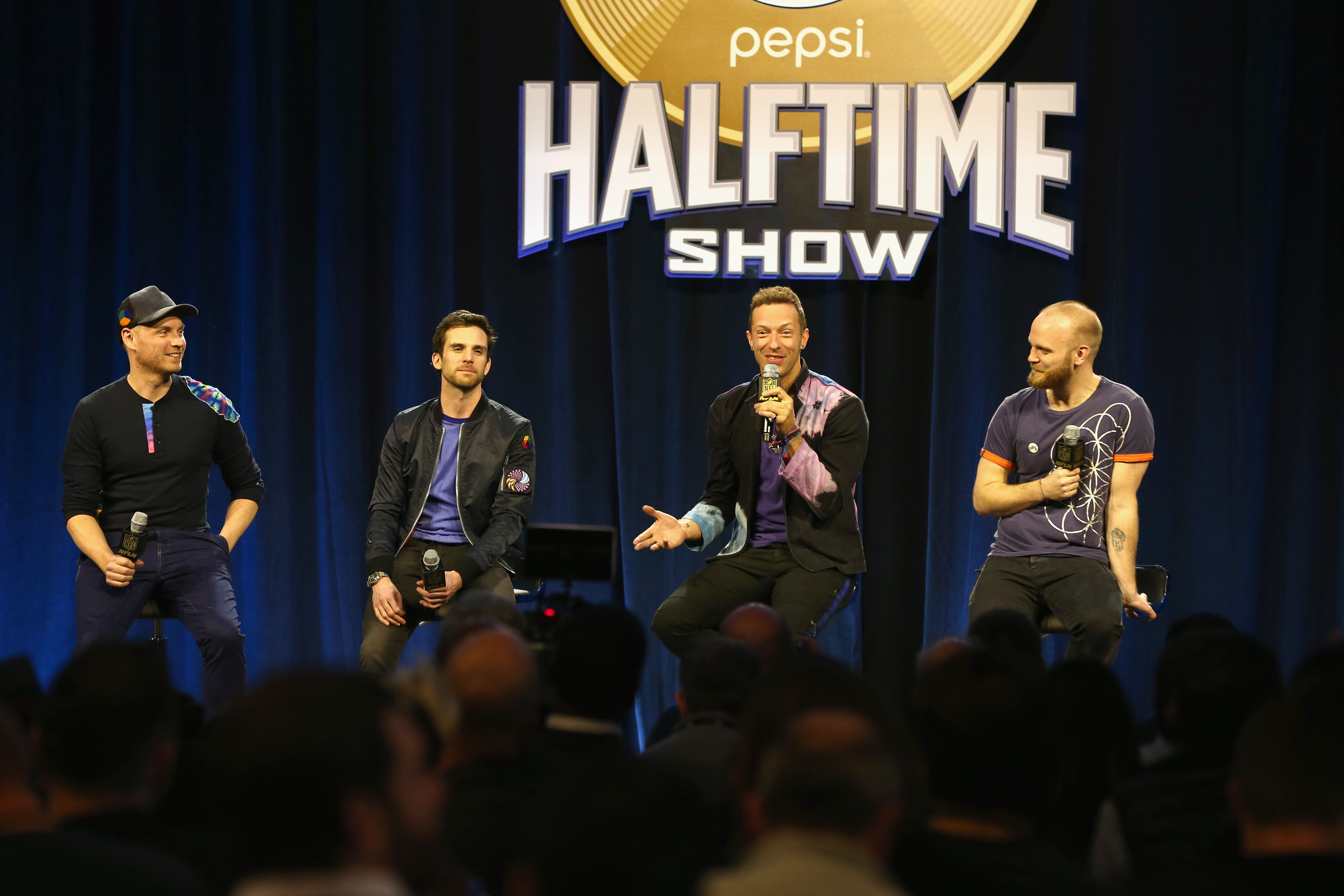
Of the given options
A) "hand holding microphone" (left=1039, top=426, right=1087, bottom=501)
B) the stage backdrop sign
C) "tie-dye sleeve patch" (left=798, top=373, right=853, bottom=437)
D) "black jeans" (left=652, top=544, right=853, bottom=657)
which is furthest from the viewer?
the stage backdrop sign

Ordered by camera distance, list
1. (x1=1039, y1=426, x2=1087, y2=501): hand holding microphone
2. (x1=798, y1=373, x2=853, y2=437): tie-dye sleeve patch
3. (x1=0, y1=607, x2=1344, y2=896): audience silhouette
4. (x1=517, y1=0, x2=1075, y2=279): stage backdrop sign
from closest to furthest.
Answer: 1. (x1=0, y1=607, x2=1344, y2=896): audience silhouette
2. (x1=1039, y1=426, x2=1087, y2=501): hand holding microphone
3. (x1=798, y1=373, x2=853, y2=437): tie-dye sleeve patch
4. (x1=517, y1=0, x2=1075, y2=279): stage backdrop sign

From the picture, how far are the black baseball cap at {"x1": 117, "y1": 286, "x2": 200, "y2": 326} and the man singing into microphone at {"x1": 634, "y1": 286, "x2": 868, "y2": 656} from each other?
1754 millimetres

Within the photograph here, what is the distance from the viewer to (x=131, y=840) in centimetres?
151

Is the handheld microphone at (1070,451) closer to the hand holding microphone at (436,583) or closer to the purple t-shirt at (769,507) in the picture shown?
the purple t-shirt at (769,507)

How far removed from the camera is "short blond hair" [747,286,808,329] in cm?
397

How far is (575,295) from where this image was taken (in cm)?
496

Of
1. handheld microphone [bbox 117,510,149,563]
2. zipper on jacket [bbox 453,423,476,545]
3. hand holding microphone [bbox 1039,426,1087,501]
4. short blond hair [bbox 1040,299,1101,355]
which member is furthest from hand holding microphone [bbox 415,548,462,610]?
short blond hair [bbox 1040,299,1101,355]

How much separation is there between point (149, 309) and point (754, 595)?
7.42ft

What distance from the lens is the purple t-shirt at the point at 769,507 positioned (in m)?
3.95

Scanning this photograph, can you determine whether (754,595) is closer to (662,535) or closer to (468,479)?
(662,535)

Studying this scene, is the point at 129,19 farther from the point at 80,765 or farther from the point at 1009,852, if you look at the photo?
the point at 1009,852

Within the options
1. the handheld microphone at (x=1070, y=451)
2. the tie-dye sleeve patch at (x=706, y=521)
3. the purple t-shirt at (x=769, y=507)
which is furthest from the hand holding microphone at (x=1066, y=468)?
the tie-dye sleeve patch at (x=706, y=521)

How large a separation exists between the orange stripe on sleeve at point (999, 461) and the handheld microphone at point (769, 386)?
2.46 ft

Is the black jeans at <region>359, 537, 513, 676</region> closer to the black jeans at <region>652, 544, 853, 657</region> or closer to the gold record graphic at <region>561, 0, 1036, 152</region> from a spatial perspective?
the black jeans at <region>652, 544, 853, 657</region>
